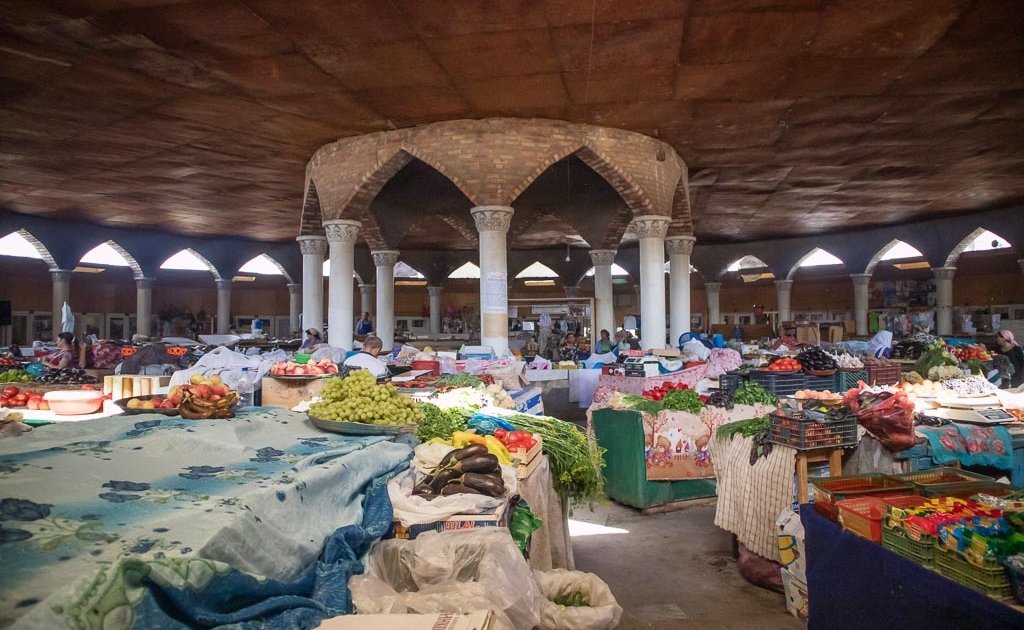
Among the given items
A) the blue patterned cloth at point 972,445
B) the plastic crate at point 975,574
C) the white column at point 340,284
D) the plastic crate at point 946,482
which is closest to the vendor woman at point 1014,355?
the blue patterned cloth at point 972,445

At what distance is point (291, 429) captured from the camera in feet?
13.4

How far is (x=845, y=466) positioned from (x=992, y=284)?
25.9m

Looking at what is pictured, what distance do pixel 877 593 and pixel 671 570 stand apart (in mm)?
2414

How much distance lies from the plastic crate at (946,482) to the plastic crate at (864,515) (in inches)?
15.9

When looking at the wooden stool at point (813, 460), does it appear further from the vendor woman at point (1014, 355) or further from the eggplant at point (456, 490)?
the vendor woman at point (1014, 355)

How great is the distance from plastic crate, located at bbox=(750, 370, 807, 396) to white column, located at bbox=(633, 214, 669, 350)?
4.77 m

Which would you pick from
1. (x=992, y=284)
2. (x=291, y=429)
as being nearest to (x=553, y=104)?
(x=291, y=429)

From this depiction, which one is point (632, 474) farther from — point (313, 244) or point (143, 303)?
point (143, 303)

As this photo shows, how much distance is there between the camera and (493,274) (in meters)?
12.0

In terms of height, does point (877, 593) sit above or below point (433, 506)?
below

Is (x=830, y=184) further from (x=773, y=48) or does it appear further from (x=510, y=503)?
(x=510, y=503)

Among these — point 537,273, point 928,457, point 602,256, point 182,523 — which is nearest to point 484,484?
point 182,523

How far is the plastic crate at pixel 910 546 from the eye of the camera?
293 centimetres

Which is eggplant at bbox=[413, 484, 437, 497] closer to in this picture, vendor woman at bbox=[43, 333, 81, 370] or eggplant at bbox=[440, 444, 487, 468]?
eggplant at bbox=[440, 444, 487, 468]
